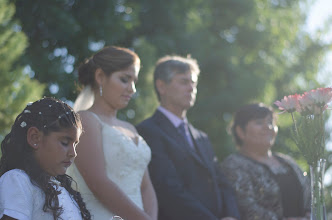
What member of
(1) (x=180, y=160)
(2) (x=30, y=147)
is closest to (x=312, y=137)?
Answer: (1) (x=180, y=160)

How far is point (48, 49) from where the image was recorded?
9.84 metres

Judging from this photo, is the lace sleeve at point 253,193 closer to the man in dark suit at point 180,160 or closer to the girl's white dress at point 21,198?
the man in dark suit at point 180,160

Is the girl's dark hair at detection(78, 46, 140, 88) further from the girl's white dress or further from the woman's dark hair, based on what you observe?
the woman's dark hair

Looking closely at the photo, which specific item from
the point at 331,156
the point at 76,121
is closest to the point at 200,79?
the point at 331,156

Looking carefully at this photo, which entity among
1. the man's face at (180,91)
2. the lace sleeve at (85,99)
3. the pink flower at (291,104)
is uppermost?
the man's face at (180,91)

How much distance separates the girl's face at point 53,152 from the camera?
8.57 ft

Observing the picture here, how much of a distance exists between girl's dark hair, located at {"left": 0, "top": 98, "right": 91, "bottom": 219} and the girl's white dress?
1.2 inches

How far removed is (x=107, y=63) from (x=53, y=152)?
1.31 metres

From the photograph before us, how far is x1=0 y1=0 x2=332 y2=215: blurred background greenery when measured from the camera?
649 cm

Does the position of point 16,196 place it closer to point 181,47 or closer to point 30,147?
point 30,147

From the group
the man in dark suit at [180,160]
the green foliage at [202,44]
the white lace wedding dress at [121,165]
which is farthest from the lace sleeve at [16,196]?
the green foliage at [202,44]

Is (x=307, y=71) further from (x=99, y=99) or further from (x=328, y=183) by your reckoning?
(x=99, y=99)

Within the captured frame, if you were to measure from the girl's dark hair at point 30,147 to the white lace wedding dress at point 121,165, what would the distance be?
2.63ft

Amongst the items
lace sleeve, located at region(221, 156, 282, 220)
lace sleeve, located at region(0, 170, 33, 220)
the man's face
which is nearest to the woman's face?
lace sleeve, located at region(221, 156, 282, 220)
